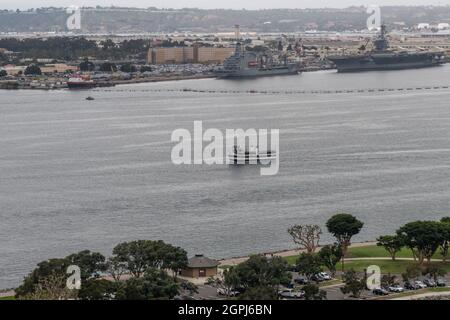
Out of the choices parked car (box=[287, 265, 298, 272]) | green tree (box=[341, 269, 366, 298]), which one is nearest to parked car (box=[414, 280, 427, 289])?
green tree (box=[341, 269, 366, 298])

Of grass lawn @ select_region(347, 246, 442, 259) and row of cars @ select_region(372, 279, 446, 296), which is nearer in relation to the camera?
row of cars @ select_region(372, 279, 446, 296)

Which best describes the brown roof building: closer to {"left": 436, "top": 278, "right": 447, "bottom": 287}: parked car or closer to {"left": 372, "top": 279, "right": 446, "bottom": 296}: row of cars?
{"left": 372, "top": 279, "right": 446, "bottom": 296}: row of cars

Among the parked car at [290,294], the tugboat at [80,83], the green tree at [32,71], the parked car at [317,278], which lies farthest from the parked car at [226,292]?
the green tree at [32,71]

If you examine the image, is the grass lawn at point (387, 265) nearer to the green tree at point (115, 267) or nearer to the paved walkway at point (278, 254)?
the paved walkway at point (278, 254)

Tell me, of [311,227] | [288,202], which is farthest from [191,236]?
[288,202]
